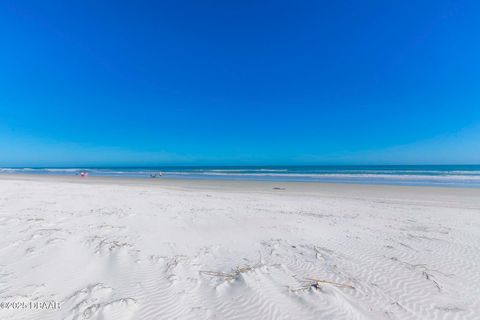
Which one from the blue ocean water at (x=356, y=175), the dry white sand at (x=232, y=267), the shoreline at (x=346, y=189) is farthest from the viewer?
the blue ocean water at (x=356, y=175)

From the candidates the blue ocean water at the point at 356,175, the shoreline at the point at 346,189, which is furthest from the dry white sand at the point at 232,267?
the blue ocean water at the point at 356,175

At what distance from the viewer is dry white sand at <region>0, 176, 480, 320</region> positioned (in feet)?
10.9

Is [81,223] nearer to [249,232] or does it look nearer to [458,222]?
[249,232]

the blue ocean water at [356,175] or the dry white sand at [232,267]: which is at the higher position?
the blue ocean water at [356,175]

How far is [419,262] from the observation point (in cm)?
496

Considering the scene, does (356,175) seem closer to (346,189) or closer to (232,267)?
(346,189)

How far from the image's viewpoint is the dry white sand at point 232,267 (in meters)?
3.31

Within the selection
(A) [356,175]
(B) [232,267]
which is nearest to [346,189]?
(B) [232,267]

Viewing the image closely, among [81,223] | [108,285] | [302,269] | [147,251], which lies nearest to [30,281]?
[108,285]

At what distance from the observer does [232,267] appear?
4.53 meters

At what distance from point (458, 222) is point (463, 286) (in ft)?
19.6

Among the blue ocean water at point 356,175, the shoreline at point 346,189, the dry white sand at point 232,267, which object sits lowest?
the dry white sand at point 232,267

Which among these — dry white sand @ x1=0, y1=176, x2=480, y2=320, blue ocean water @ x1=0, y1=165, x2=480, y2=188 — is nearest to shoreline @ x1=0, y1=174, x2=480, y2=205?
blue ocean water @ x1=0, y1=165, x2=480, y2=188

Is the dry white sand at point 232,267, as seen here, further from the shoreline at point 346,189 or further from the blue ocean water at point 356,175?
the blue ocean water at point 356,175
